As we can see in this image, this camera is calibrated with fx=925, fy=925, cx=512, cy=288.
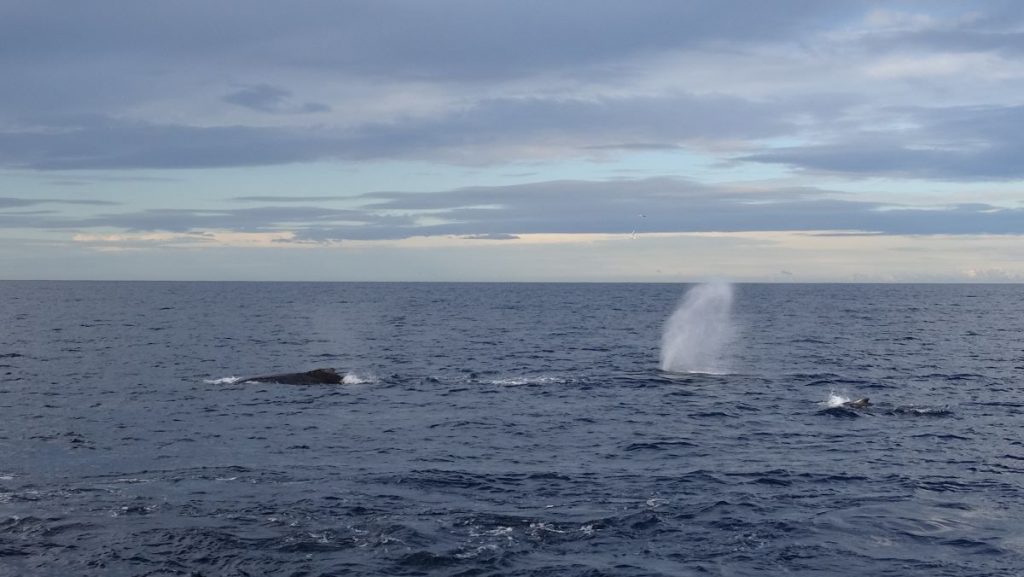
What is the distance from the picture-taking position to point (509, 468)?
39.2 m

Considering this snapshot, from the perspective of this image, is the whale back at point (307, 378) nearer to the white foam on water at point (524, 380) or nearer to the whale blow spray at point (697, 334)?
the white foam on water at point (524, 380)

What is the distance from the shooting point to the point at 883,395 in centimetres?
6041

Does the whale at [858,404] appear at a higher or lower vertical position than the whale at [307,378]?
lower

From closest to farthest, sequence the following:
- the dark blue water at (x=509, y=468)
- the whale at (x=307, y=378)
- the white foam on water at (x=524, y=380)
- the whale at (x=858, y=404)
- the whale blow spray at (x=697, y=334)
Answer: the dark blue water at (x=509, y=468)
the whale at (x=858, y=404)
the whale at (x=307, y=378)
the white foam on water at (x=524, y=380)
the whale blow spray at (x=697, y=334)

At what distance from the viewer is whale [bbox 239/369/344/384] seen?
64625mm

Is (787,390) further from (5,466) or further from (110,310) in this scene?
(110,310)

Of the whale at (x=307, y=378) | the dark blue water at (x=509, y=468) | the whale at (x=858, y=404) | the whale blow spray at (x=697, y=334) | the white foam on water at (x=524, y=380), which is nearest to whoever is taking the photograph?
the dark blue water at (x=509, y=468)

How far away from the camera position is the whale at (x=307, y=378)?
64625mm

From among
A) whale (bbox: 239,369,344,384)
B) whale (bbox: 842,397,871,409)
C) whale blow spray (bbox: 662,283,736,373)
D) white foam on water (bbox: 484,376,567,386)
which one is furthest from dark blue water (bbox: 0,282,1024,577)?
whale blow spray (bbox: 662,283,736,373)

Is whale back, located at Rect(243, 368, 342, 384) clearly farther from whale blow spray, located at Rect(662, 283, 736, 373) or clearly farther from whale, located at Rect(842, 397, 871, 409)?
whale, located at Rect(842, 397, 871, 409)

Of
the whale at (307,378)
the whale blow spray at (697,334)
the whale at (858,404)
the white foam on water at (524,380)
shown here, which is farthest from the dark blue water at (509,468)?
the whale blow spray at (697,334)

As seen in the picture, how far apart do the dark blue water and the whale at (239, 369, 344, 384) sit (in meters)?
2.16

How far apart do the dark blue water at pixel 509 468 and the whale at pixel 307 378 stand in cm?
216

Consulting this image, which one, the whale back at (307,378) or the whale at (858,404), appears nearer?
the whale at (858,404)
